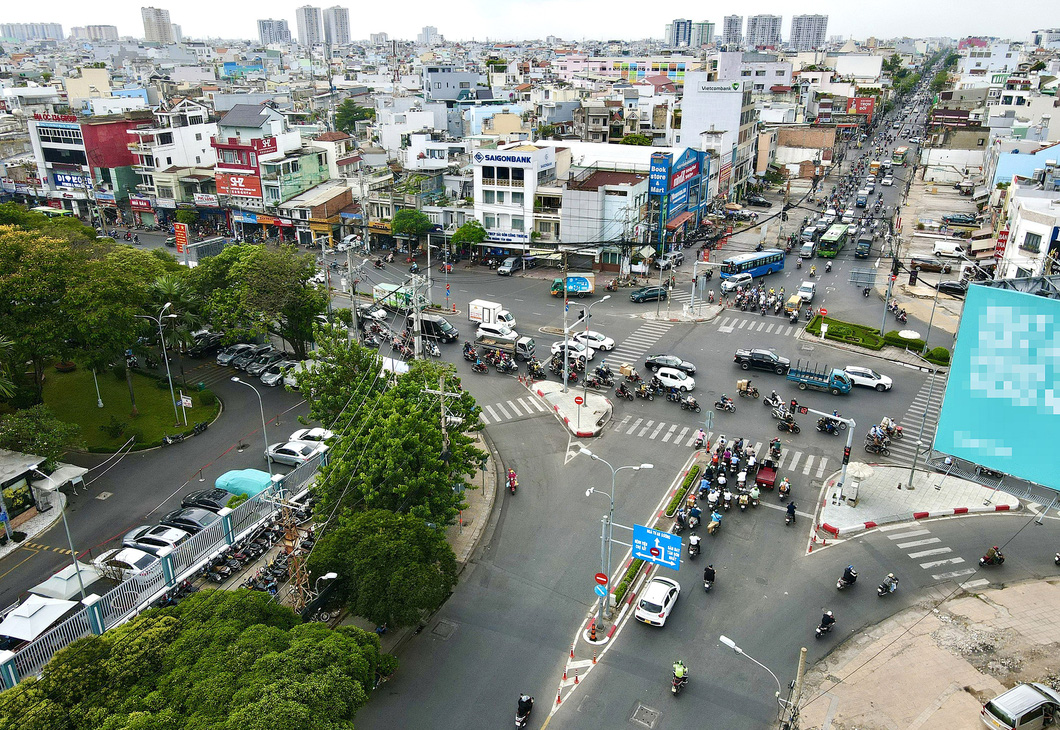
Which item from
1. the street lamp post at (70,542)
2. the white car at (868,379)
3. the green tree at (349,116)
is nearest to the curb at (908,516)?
the white car at (868,379)

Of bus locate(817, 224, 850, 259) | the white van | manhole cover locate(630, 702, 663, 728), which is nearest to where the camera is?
manhole cover locate(630, 702, 663, 728)

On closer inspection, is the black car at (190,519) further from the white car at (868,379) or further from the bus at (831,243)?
the bus at (831,243)

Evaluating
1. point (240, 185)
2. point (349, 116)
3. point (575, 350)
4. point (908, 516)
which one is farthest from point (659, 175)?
point (349, 116)

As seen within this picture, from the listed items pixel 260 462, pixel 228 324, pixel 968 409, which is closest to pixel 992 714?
pixel 968 409

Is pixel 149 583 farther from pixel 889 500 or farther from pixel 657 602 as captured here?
pixel 889 500

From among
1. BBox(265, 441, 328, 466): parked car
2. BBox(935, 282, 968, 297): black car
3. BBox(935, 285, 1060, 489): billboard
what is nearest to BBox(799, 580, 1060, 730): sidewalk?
BBox(935, 285, 1060, 489): billboard

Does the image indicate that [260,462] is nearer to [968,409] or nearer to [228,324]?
[228,324]

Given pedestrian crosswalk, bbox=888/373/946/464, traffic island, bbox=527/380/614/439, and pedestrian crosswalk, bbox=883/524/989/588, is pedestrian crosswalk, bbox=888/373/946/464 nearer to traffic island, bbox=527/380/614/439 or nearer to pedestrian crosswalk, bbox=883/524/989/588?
pedestrian crosswalk, bbox=883/524/989/588
